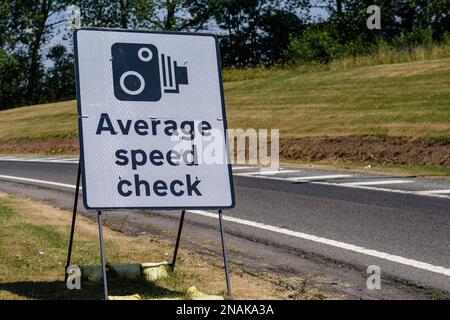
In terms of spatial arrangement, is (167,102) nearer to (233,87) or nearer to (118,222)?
(118,222)

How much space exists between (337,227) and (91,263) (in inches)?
149

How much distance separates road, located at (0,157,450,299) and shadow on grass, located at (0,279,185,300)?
1551mm

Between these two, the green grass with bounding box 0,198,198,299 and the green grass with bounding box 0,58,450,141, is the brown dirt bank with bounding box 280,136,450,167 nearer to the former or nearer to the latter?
the green grass with bounding box 0,58,450,141

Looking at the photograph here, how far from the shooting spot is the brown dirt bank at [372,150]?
2036 centimetres

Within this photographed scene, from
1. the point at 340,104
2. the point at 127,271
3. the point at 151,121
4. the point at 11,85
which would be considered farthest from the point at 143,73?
the point at 11,85

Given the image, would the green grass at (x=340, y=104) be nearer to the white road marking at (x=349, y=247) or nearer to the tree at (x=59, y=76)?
the white road marking at (x=349, y=247)

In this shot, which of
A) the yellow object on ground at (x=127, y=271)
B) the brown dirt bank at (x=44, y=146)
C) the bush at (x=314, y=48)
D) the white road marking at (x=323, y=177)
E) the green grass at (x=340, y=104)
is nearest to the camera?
the yellow object on ground at (x=127, y=271)

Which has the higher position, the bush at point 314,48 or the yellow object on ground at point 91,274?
the bush at point 314,48

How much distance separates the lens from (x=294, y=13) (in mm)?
67062

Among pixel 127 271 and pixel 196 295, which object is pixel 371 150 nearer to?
pixel 127 271

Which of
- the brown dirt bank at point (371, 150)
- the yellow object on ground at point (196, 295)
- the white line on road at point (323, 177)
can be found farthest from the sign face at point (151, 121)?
the brown dirt bank at point (371, 150)

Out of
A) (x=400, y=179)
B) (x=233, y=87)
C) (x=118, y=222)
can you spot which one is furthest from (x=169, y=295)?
(x=233, y=87)

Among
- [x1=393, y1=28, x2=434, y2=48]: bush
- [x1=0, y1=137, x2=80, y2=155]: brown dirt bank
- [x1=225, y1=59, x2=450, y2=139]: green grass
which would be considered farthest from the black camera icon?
[x1=393, y1=28, x2=434, y2=48]: bush

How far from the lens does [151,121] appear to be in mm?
7406
